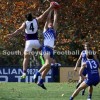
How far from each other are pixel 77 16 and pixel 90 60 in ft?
83.3

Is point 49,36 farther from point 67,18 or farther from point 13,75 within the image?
point 67,18

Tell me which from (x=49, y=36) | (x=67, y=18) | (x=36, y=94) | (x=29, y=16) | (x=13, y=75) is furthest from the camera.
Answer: (x=67, y=18)

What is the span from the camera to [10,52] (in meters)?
46.6

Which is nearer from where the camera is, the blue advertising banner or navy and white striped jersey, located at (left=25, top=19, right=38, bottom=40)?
navy and white striped jersey, located at (left=25, top=19, right=38, bottom=40)

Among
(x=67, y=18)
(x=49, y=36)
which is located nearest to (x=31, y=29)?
(x=49, y=36)

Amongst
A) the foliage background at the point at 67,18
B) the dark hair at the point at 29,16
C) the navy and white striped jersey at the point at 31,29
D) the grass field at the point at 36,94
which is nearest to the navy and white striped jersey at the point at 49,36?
the navy and white striped jersey at the point at 31,29

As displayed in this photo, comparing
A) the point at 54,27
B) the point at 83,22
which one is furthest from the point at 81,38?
the point at 54,27

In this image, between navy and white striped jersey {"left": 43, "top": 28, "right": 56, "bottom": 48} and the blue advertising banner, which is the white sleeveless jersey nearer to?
navy and white striped jersey {"left": 43, "top": 28, "right": 56, "bottom": 48}

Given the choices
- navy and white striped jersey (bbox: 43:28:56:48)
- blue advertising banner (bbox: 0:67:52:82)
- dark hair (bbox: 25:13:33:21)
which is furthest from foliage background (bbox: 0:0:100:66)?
navy and white striped jersey (bbox: 43:28:56:48)

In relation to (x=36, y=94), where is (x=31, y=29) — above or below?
above

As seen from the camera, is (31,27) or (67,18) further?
(67,18)

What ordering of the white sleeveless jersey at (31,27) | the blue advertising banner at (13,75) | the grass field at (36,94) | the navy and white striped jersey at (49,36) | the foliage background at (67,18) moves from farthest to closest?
the foliage background at (67,18), the blue advertising banner at (13,75), the grass field at (36,94), the white sleeveless jersey at (31,27), the navy and white striped jersey at (49,36)

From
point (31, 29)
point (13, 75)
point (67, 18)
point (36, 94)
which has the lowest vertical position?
point (13, 75)

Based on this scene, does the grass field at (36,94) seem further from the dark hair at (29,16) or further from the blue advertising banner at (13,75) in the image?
the blue advertising banner at (13,75)
